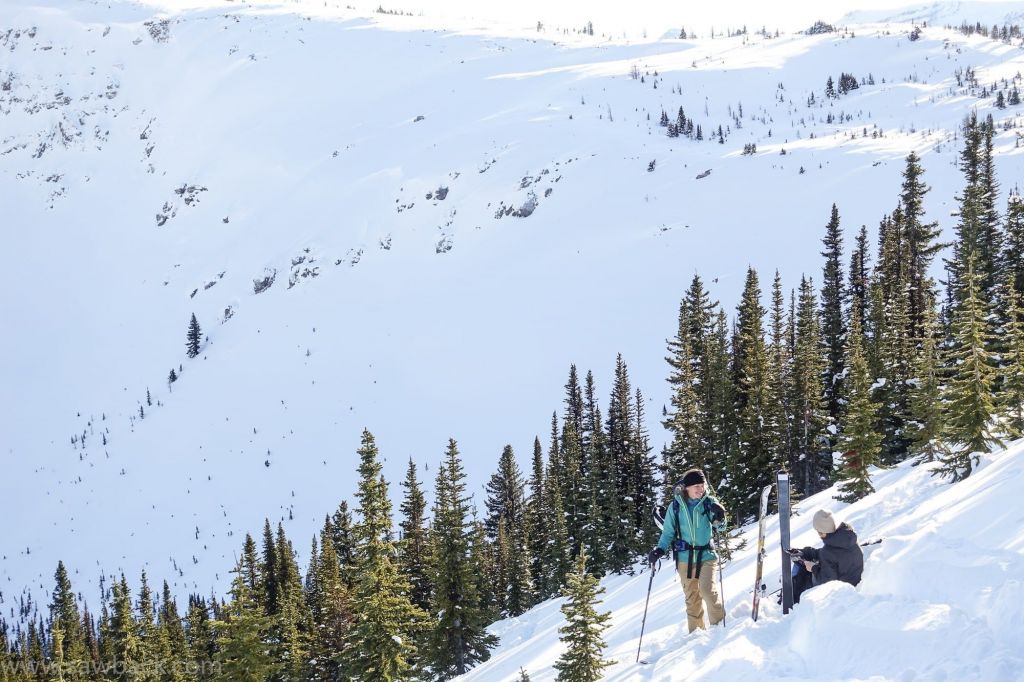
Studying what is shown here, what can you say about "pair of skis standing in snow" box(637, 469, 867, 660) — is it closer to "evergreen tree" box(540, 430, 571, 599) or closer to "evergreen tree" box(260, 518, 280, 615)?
"evergreen tree" box(540, 430, 571, 599)

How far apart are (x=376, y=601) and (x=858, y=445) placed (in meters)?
17.8

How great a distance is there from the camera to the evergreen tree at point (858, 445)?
25922 millimetres

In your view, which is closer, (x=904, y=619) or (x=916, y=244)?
(x=904, y=619)

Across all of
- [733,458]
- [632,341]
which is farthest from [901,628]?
[632,341]

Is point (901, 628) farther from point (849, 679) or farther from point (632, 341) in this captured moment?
point (632, 341)

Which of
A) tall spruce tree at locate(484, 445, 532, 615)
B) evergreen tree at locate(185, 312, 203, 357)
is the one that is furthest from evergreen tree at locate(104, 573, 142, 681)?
evergreen tree at locate(185, 312, 203, 357)

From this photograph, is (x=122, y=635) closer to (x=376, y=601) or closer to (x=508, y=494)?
(x=508, y=494)

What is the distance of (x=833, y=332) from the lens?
158 feet

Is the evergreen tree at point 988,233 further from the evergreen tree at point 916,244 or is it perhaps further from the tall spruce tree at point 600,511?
the tall spruce tree at point 600,511

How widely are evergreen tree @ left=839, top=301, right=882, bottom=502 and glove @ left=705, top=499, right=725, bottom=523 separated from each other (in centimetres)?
1698

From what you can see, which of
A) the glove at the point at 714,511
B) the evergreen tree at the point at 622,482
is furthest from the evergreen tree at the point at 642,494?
the glove at the point at 714,511

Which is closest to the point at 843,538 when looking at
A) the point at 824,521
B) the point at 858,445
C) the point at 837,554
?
the point at 837,554

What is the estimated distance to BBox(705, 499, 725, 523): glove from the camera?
11.0 m

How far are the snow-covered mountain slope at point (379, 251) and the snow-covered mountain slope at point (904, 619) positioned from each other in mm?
63322
